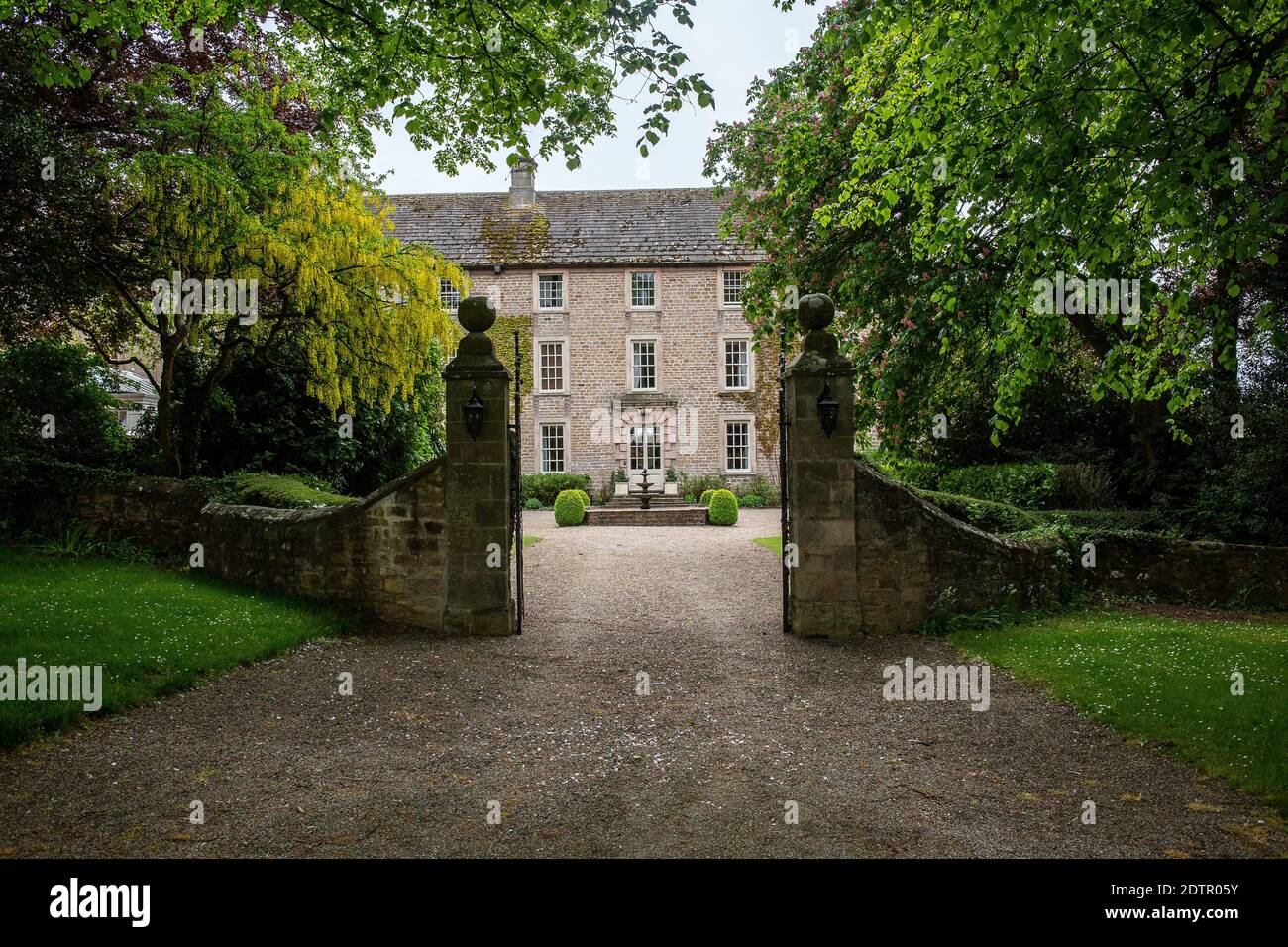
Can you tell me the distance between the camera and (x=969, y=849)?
3.15 m

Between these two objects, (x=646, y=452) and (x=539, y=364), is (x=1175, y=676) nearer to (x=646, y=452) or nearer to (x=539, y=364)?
(x=646, y=452)

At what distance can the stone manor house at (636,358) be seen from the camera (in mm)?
25234

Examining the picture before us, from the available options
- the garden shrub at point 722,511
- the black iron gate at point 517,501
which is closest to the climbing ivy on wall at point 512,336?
the garden shrub at point 722,511

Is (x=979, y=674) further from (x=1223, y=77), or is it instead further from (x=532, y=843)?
(x=1223, y=77)

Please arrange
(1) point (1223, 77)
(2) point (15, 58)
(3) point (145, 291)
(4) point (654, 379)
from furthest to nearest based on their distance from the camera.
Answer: (4) point (654, 379) → (3) point (145, 291) → (2) point (15, 58) → (1) point (1223, 77)

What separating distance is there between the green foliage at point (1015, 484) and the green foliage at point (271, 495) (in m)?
9.81

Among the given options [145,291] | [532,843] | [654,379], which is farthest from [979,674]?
[654,379]

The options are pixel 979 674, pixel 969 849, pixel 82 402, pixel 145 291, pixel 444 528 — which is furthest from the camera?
pixel 82 402

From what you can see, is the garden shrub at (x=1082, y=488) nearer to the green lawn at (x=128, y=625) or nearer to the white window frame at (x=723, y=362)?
the green lawn at (x=128, y=625)

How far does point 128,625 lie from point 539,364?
2034 centimetres

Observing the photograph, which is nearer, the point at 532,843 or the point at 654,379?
the point at 532,843

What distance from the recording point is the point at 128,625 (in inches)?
245

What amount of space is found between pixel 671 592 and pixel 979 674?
456 cm

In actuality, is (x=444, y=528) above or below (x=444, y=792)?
above
